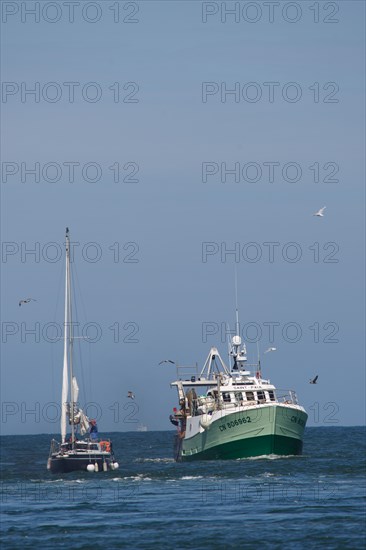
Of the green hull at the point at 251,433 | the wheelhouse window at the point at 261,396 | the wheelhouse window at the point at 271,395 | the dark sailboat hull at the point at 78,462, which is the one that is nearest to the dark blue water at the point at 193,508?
the dark sailboat hull at the point at 78,462

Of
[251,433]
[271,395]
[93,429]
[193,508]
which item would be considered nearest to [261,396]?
[271,395]

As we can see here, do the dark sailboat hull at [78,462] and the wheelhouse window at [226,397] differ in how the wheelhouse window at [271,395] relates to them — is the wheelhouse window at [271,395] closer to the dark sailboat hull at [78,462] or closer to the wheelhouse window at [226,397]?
the wheelhouse window at [226,397]

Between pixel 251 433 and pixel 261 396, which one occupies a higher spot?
pixel 261 396

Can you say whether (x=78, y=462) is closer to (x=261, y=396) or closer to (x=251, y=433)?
(x=251, y=433)

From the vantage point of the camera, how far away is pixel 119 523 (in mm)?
52562

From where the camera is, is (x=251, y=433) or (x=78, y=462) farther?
(x=251, y=433)

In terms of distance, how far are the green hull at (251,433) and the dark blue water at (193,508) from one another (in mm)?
2700

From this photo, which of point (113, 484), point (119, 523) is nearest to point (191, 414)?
point (113, 484)

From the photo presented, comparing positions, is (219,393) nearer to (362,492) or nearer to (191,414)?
(191,414)

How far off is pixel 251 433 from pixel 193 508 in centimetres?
2744

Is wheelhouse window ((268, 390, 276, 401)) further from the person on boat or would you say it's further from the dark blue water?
the person on boat

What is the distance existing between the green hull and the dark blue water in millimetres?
2700

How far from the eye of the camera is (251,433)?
83.8 meters

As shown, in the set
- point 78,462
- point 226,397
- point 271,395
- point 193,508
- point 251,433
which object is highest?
point 271,395
